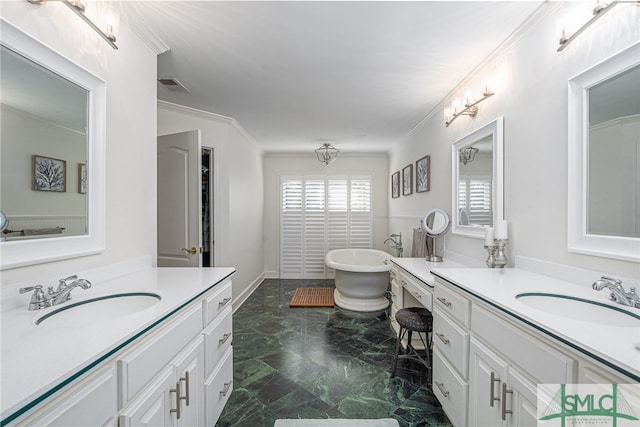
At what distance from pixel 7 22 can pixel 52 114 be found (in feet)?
1.09

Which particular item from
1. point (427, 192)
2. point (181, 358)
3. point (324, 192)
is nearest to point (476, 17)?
point (427, 192)

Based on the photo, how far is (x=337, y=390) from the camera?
202cm

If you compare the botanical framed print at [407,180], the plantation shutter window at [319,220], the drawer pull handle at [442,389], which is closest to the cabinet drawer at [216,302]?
the drawer pull handle at [442,389]

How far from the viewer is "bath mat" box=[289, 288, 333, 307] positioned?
3802 millimetres

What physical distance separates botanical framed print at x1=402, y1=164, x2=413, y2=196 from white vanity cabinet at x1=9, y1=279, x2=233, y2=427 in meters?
2.92

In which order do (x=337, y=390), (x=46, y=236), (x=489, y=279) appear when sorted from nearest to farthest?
(x=46, y=236), (x=489, y=279), (x=337, y=390)

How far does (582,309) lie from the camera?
1162 mm

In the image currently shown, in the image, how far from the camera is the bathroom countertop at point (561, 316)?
0.72m

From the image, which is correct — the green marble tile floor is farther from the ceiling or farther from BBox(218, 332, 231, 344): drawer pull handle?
the ceiling

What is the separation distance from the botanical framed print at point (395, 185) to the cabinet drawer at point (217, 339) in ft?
11.5

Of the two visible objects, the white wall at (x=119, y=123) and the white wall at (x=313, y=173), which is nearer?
the white wall at (x=119, y=123)

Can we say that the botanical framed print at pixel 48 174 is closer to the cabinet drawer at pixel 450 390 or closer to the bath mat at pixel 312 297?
the cabinet drawer at pixel 450 390

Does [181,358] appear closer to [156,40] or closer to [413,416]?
[413,416]

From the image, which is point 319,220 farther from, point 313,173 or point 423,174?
point 423,174
